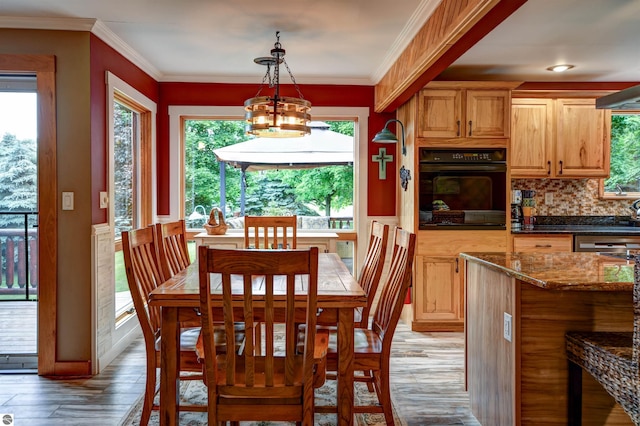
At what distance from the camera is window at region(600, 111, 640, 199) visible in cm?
481

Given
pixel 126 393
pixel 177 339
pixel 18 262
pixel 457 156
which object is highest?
pixel 457 156

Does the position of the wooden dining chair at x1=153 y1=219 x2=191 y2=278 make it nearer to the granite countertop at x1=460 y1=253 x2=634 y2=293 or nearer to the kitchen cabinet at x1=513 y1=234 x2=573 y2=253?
the granite countertop at x1=460 y1=253 x2=634 y2=293

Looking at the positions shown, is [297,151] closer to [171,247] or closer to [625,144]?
[171,247]

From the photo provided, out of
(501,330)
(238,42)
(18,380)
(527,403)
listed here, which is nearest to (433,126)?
(238,42)

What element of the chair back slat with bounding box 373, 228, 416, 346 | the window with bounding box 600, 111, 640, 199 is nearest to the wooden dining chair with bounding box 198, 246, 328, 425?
the chair back slat with bounding box 373, 228, 416, 346

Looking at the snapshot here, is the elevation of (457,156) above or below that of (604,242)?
above

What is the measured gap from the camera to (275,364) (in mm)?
1961

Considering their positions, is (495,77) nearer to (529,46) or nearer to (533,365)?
(529,46)

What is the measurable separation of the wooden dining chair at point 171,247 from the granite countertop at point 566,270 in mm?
1729

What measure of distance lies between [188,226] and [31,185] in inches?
62.1

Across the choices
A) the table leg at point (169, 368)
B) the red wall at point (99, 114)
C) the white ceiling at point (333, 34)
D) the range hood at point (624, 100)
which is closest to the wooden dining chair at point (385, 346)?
the table leg at point (169, 368)

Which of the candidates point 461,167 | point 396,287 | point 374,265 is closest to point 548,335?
point 396,287

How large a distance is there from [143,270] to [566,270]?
6.62 feet

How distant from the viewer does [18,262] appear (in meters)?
4.08
